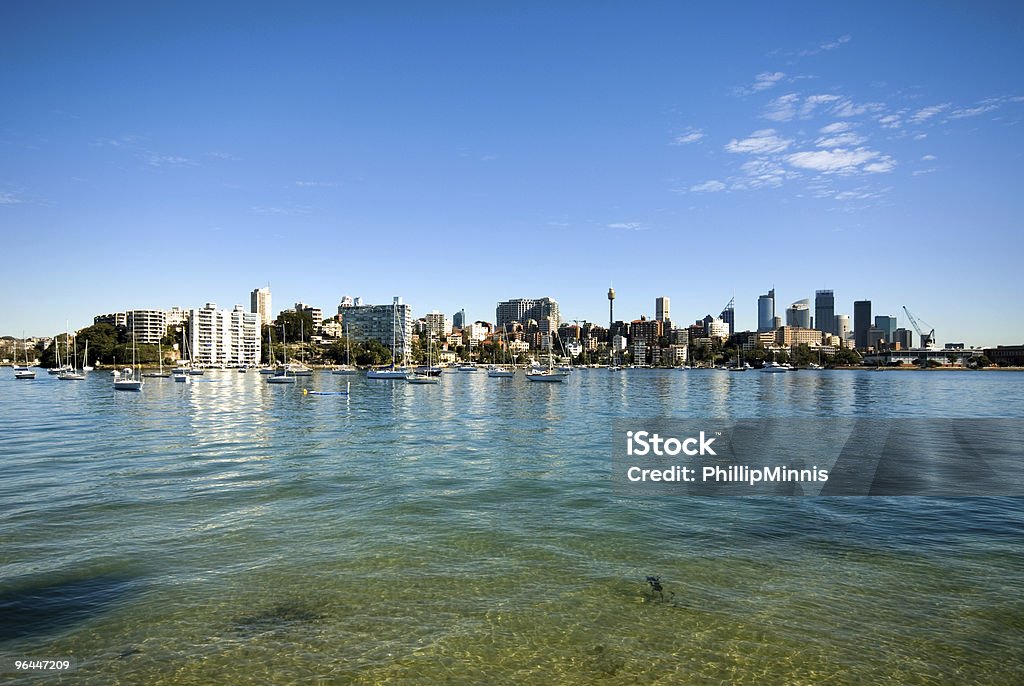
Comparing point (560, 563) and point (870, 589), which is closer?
point (870, 589)

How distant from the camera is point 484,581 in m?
13.7

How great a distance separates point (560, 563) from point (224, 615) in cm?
744

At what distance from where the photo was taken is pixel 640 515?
2008 centimetres

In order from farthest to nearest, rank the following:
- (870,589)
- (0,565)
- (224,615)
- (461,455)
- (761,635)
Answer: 1. (461,455)
2. (0,565)
3. (870,589)
4. (224,615)
5. (761,635)

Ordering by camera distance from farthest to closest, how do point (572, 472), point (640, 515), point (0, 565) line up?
point (572, 472) → point (640, 515) → point (0, 565)

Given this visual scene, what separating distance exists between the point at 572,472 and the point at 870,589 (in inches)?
631

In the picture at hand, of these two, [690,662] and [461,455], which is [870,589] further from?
[461,455]

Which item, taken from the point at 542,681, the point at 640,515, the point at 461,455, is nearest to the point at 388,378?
the point at 461,455

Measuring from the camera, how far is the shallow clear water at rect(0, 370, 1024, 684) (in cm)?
1010

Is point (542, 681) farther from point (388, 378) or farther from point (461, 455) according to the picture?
point (388, 378)

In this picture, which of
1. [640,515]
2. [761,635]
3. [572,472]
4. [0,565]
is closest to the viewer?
[761,635]

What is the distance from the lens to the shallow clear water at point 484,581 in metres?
10.1

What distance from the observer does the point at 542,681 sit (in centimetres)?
956

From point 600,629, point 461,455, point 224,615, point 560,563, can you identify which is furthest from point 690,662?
point 461,455
